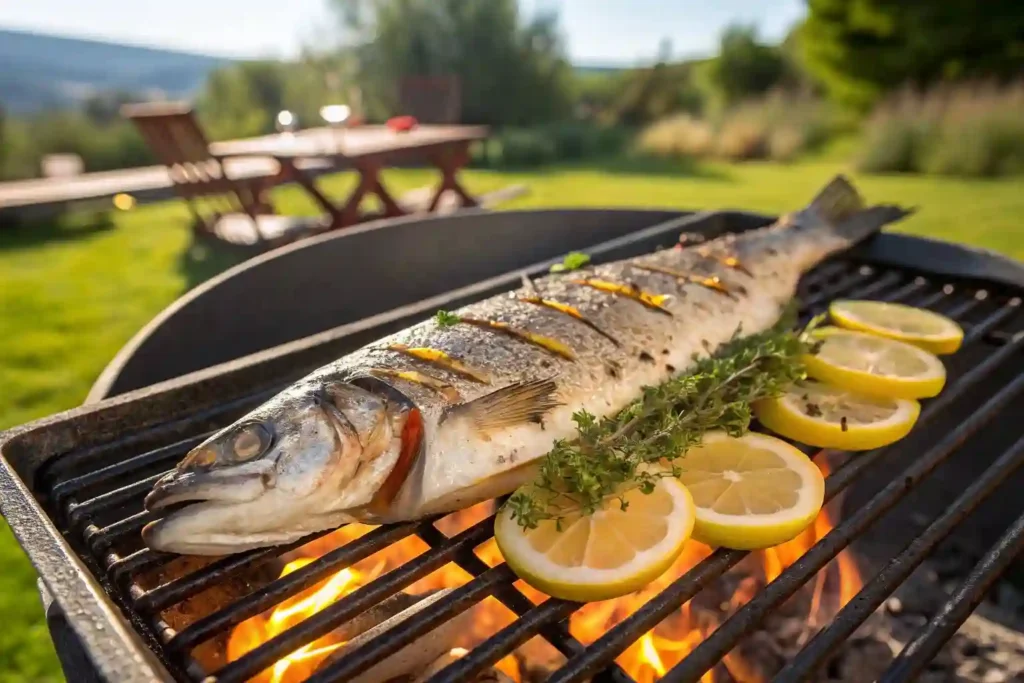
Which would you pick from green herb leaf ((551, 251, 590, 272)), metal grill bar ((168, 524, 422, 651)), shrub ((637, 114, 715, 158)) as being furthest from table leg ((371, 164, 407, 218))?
shrub ((637, 114, 715, 158))

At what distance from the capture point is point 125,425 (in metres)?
2.29

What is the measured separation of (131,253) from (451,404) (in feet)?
30.6

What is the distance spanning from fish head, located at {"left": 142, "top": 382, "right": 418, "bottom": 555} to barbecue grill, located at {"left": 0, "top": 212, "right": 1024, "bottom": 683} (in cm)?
12

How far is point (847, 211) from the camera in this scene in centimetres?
375

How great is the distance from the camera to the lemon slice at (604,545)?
1712 mm

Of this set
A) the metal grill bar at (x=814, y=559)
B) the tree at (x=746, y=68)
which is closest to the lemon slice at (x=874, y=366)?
the metal grill bar at (x=814, y=559)

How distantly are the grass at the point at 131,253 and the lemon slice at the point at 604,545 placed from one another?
2605 mm

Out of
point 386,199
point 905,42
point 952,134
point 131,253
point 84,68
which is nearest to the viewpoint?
point 386,199

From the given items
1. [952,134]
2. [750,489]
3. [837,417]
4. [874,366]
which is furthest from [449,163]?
[952,134]

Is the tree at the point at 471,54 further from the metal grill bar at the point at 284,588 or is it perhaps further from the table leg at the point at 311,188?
the metal grill bar at the point at 284,588

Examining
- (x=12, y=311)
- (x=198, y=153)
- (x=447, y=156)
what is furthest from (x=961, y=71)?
(x=12, y=311)

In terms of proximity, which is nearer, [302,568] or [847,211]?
[302,568]

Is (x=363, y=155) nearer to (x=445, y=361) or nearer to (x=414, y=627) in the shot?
(x=445, y=361)

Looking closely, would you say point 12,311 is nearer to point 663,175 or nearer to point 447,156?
point 447,156
